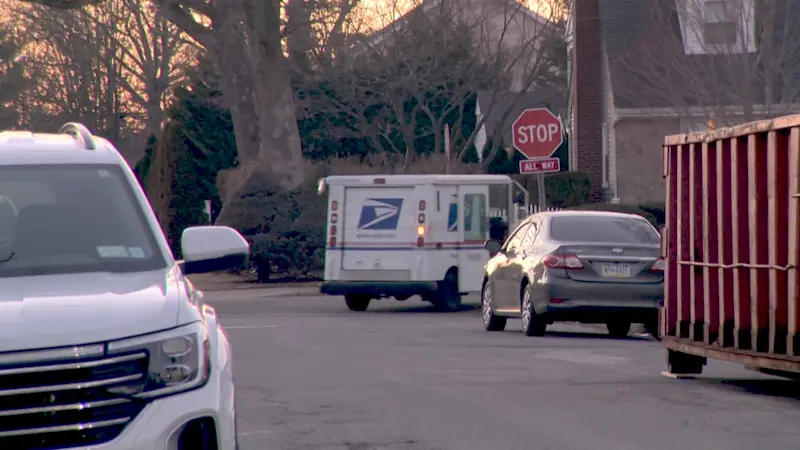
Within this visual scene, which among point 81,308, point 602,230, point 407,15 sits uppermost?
point 407,15

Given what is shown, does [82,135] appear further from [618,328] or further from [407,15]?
[407,15]

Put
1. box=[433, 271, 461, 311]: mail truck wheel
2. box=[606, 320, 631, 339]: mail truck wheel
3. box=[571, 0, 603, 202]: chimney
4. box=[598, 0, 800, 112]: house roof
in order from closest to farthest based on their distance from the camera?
box=[606, 320, 631, 339]: mail truck wheel, box=[433, 271, 461, 311]: mail truck wheel, box=[598, 0, 800, 112]: house roof, box=[571, 0, 603, 202]: chimney

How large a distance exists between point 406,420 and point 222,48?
2420 centimetres

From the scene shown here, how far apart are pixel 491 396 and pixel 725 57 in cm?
1934

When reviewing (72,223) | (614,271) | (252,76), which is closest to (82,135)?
(72,223)

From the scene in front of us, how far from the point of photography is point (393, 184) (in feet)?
80.0

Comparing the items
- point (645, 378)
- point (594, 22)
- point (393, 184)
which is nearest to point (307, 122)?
point (594, 22)

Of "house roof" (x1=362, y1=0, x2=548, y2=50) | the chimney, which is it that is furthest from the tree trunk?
the chimney

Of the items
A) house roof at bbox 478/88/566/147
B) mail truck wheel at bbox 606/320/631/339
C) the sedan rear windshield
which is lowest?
mail truck wheel at bbox 606/320/631/339

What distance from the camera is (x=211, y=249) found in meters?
7.04

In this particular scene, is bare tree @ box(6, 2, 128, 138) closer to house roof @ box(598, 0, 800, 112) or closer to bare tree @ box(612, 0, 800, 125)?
house roof @ box(598, 0, 800, 112)

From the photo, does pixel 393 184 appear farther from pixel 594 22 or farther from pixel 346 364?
pixel 594 22

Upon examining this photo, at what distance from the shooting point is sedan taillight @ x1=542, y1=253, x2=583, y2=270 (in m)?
17.0

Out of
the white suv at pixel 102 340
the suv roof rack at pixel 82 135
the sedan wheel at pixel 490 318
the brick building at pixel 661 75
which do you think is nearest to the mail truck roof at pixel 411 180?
the sedan wheel at pixel 490 318
